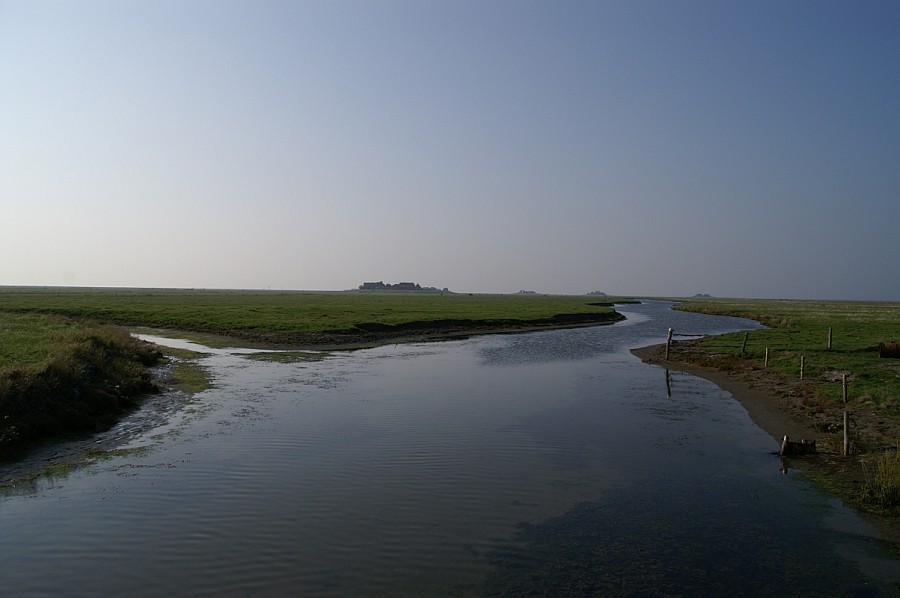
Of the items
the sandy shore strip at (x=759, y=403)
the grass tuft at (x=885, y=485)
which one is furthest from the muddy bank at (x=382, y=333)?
the grass tuft at (x=885, y=485)

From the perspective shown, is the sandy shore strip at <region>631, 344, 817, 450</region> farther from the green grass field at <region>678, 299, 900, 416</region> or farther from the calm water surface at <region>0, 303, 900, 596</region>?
the green grass field at <region>678, 299, 900, 416</region>

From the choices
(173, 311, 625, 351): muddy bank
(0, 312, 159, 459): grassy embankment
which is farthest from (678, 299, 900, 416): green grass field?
(0, 312, 159, 459): grassy embankment

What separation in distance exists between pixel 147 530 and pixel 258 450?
5.26 metres

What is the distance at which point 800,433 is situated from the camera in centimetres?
1875

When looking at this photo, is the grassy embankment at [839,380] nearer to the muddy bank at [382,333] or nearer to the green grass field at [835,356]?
the green grass field at [835,356]

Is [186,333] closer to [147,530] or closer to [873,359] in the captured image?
[147,530]

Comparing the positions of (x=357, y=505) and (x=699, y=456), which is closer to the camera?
(x=357, y=505)

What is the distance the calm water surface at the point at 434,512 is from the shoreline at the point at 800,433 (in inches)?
20.3

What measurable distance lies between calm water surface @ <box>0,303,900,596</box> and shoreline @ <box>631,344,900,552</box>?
0.52 m

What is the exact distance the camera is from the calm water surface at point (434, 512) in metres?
8.95

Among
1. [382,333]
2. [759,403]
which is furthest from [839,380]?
[382,333]

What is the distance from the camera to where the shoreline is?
11.9 metres

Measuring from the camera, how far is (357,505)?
38.5 ft

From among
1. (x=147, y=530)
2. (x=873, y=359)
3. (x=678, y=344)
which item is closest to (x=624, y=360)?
(x=678, y=344)
